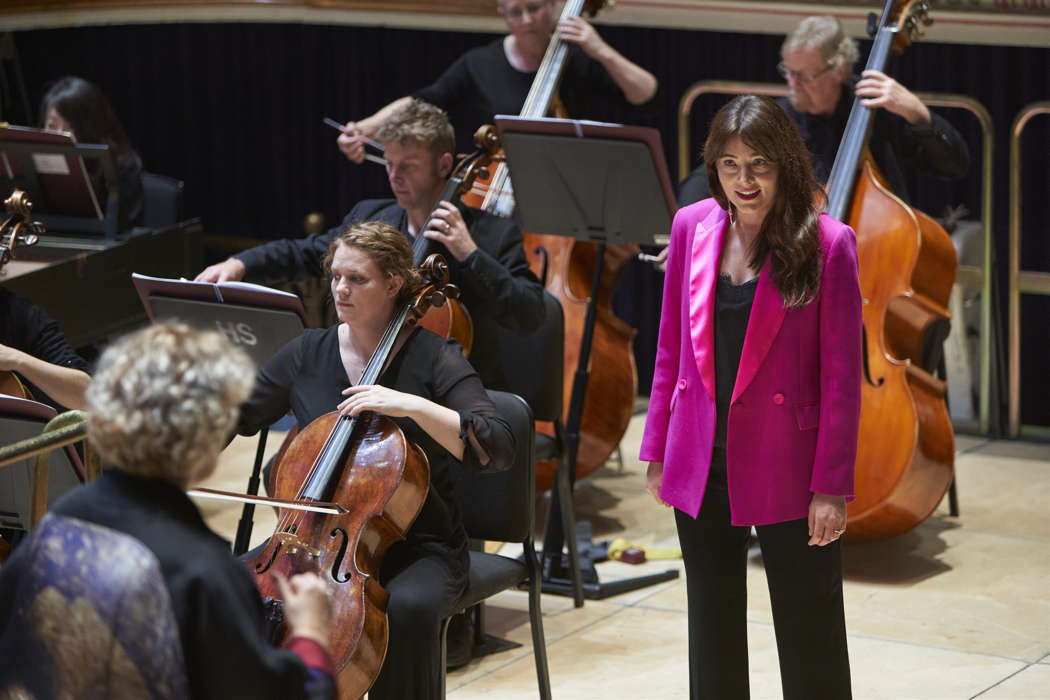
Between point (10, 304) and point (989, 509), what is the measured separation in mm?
2786

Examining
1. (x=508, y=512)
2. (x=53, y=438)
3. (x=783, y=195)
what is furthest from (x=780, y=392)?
(x=53, y=438)

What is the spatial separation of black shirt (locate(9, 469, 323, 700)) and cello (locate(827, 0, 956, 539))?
2450mm

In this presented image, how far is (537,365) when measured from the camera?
376 centimetres

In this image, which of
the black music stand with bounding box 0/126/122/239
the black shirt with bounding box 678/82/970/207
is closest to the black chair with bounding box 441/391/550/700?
the black shirt with bounding box 678/82/970/207

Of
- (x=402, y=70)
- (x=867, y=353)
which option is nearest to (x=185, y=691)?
(x=867, y=353)

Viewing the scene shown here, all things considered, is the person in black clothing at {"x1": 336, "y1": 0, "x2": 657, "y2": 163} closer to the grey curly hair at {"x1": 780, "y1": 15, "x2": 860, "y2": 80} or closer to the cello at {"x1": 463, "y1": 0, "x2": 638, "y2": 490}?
the cello at {"x1": 463, "y1": 0, "x2": 638, "y2": 490}

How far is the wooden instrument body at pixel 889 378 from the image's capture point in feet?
12.5

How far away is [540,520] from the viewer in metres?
4.52

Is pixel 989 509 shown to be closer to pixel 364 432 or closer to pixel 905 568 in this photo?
pixel 905 568

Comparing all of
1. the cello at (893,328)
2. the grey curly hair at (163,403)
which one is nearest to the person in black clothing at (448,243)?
the cello at (893,328)

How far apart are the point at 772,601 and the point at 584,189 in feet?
4.91

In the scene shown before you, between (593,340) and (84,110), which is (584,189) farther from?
(84,110)

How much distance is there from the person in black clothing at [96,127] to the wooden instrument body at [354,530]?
2455mm

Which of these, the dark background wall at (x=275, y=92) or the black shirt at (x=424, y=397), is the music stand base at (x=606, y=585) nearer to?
the black shirt at (x=424, y=397)
